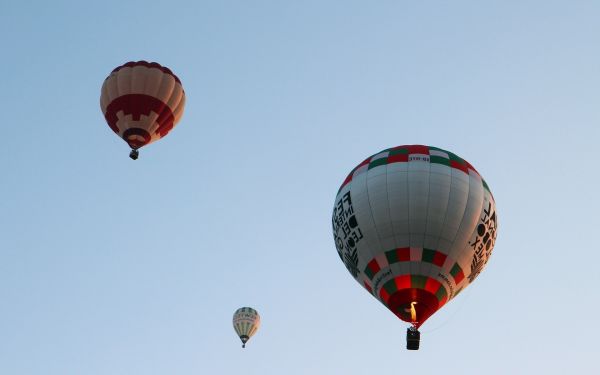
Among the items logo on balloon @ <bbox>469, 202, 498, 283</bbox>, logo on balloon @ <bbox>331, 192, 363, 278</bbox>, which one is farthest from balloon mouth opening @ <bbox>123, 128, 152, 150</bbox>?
logo on balloon @ <bbox>469, 202, 498, 283</bbox>

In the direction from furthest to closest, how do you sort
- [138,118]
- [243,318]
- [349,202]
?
1. [243,318]
2. [138,118]
3. [349,202]

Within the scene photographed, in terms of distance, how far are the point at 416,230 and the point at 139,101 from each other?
12.7 m

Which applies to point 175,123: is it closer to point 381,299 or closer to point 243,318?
point 381,299

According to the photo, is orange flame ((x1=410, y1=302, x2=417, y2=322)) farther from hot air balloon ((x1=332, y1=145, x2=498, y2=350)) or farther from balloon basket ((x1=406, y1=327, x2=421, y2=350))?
balloon basket ((x1=406, y1=327, x2=421, y2=350))

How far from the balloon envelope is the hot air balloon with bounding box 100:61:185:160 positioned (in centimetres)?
960

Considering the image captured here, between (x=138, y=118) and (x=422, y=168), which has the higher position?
(x=138, y=118)

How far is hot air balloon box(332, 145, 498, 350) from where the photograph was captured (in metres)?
23.1

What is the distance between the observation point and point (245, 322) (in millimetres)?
48562

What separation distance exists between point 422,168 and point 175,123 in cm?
1197

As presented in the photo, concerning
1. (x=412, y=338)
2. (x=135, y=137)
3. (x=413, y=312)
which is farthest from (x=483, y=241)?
(x=135, y=137)

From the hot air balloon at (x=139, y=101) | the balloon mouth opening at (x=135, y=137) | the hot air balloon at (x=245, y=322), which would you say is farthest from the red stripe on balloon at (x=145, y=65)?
the hot air balloon at (x=245, y=322)

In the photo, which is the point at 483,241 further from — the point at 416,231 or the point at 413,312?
the point at 413,312

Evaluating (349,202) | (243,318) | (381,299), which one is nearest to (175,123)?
(349,202)

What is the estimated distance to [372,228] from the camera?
77.3 ft
